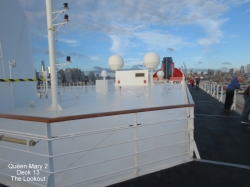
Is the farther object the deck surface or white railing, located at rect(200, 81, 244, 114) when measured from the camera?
white railing, located at rect(200, 81, 244, 114)

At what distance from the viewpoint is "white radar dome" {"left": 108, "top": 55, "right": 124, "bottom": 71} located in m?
21.9

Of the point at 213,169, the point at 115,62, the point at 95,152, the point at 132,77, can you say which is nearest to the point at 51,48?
the point at 95,152

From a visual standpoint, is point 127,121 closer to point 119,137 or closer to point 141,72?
point 119,137

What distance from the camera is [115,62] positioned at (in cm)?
2191

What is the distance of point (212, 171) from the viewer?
217 centimetres

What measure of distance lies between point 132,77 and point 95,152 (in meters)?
17.2

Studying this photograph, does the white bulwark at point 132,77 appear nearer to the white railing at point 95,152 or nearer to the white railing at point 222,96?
the white railing at point 222,96

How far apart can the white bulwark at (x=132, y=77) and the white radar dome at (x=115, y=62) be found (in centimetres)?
185

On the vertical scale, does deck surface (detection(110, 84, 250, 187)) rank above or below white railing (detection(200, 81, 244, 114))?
below

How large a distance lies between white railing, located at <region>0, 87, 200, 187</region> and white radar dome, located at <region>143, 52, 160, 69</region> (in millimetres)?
18938

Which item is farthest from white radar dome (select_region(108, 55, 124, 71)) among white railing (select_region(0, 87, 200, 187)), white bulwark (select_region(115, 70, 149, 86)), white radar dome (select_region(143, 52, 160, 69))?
white railing (select_region(0, 87, 200, 187))

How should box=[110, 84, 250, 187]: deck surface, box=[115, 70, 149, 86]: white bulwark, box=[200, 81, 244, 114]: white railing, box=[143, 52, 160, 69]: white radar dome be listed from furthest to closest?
box=[143, 52, 160, 69]: white radar dome, box=[115, 70, 149, 86]: white bulwark, box=[200, 81, 244, 114]: white railing, box=[110, 84, 250, 187]: deck surface

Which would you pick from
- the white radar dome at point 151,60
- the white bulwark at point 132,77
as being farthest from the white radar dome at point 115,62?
the white radar dome at point 151,60

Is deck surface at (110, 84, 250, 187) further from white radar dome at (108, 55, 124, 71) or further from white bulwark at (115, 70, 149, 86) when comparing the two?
white radar dome at (108, 55, 124, 71)
